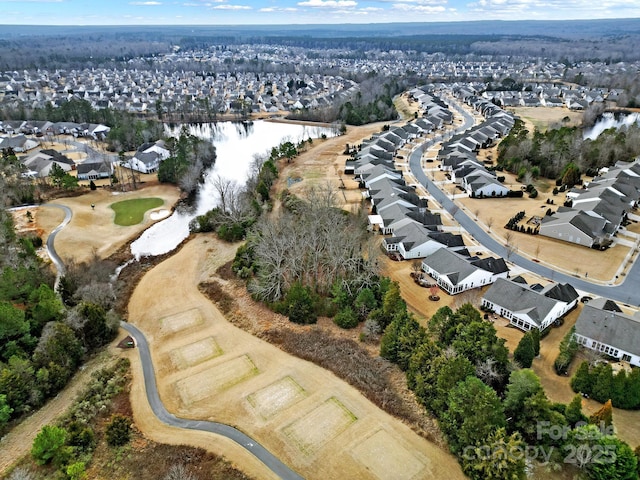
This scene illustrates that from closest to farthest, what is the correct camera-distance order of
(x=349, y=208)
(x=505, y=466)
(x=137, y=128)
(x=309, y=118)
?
(x=505, y=466) < (x=349, y=208) < (x=137, y=128) < (x=309, y=118)

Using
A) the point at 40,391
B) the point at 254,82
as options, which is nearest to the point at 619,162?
the point at 40,391

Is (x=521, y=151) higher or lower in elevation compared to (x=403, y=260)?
higher

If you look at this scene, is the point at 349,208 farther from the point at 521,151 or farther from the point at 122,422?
the point at 122,422

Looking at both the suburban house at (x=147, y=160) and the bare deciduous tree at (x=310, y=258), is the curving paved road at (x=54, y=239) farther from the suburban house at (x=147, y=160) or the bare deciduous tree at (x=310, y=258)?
the bare deciduous tree at (x=310, y=258)

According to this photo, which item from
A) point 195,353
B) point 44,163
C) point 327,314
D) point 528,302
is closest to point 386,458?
point 327,314

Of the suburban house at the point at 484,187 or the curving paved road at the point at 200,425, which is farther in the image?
the suburban house at the point at 484,187

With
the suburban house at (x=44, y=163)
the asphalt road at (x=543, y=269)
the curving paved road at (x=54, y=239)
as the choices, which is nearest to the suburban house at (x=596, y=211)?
Answer: the asphalt road at (x=543, y=269)
